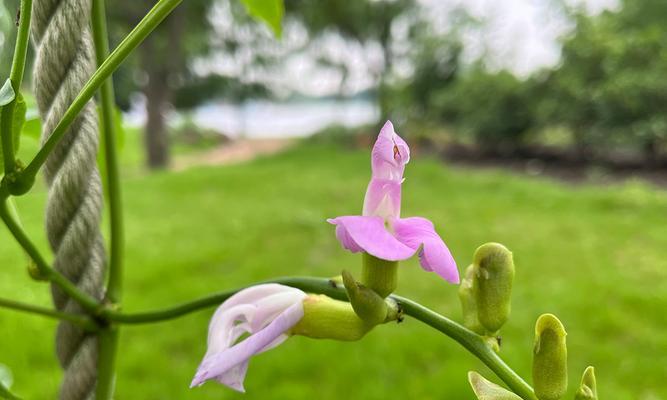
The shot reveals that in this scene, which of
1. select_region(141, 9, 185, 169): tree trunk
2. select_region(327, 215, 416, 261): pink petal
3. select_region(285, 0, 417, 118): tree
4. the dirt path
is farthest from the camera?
the dirt path

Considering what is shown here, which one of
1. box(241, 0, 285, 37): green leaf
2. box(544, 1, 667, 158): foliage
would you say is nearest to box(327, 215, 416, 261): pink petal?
box(241, 0, 285, 37): green leaf

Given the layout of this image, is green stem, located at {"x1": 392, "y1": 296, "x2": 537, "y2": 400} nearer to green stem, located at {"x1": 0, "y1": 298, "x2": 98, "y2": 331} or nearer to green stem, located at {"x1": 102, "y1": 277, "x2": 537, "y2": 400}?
green stem, located at {"x1": 102, "y1": 277, "x2": 537, "y2": 400}

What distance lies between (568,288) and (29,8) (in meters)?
2.11

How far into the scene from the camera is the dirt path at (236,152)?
863 cm

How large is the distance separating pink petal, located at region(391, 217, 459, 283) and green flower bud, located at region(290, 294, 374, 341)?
0.15ft

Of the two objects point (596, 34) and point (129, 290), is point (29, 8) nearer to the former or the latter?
point (129, 290)

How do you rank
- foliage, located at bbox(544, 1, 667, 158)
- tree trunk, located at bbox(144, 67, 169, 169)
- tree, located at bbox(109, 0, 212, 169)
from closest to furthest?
foliage, located at bbox(544, 1, 667, 158) < tree, located at bbox(109, 0, 212, 169) < tree trunk, located at bbox(144, 67, 169, 169)

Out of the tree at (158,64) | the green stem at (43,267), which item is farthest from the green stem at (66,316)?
the tree at (158,64)

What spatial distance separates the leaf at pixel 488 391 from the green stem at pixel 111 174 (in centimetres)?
19

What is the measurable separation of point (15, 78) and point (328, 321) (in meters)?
0.15

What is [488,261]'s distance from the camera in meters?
0.24

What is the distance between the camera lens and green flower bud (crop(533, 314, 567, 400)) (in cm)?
21

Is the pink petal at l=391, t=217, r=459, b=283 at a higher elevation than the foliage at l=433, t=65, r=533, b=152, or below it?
higher

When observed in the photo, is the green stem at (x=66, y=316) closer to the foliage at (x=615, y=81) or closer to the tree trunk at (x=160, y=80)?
the foliage at (x=615, y=81)
